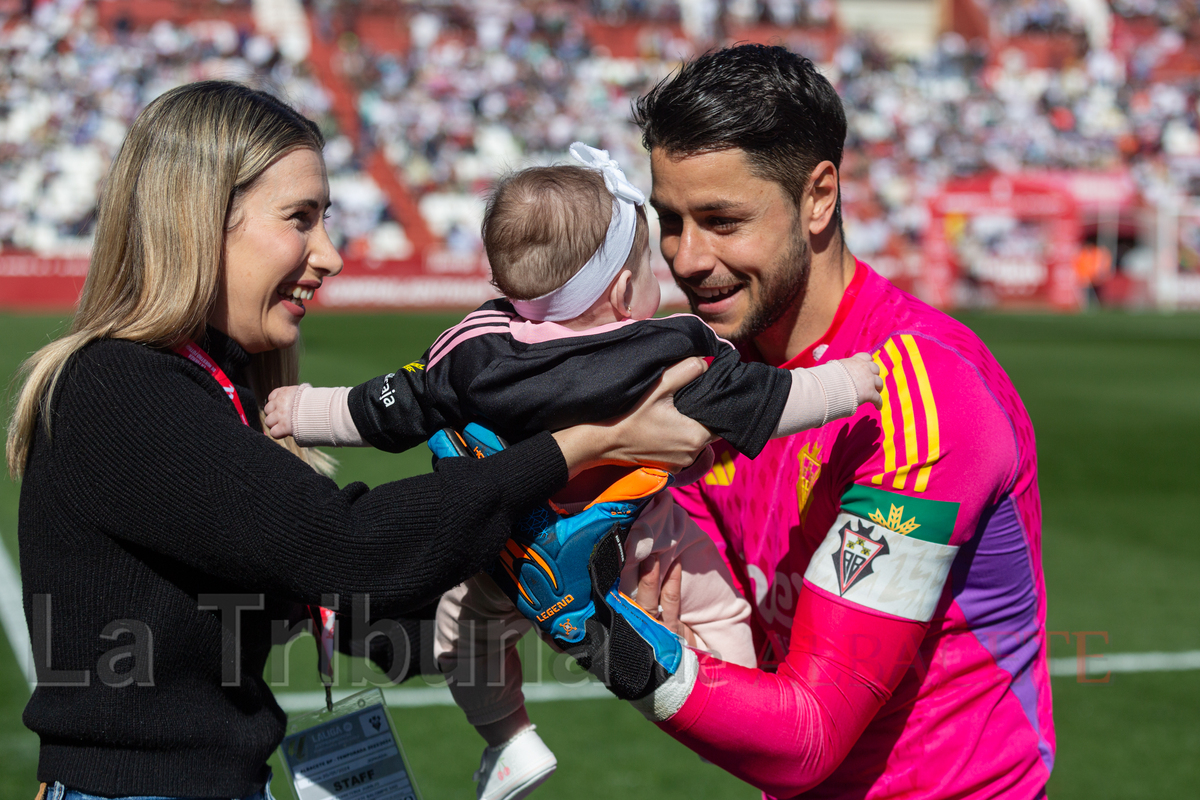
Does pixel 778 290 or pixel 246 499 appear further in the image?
pixel 778 290

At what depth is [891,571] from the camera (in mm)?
2113

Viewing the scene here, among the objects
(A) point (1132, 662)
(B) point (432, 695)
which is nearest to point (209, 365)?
(B) point (432, 695)

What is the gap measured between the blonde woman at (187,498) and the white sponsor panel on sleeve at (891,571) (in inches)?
14.5

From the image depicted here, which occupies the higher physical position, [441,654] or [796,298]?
[796,298]

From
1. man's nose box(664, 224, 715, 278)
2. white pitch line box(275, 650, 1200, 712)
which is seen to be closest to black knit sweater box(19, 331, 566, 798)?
man's nose box(664, 224, 715, 278)

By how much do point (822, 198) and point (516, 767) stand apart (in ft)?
5.00

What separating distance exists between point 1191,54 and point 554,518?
43353 millimetres

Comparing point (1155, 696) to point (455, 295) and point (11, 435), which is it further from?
point (455, 295)

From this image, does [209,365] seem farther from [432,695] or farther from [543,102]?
[543,102]

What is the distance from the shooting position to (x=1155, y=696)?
5293 millimetres

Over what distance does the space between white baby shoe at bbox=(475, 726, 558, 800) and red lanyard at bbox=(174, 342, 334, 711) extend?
43 centimetres

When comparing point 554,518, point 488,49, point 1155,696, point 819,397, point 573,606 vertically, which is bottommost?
point 1155,696

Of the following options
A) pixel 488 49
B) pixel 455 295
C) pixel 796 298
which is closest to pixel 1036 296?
pixel 455 295

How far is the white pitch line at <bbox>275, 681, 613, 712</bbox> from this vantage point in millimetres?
5172
